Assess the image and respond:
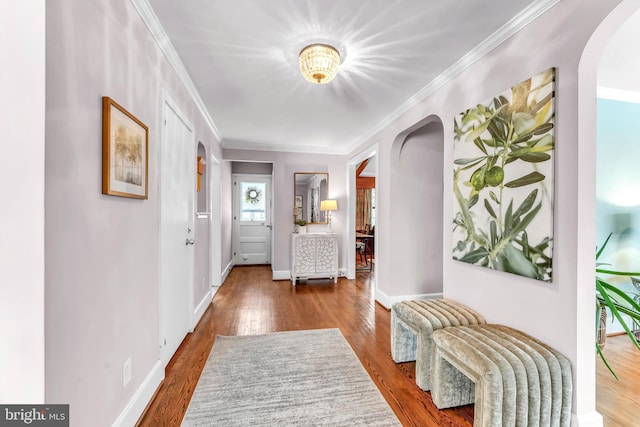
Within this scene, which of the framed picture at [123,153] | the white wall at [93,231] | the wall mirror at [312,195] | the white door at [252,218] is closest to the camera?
the white wall at [93,231]

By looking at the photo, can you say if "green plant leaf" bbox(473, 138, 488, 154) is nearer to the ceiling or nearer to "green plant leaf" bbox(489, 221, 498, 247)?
"green plant leaf" bbox(489, 221, 498, 247)

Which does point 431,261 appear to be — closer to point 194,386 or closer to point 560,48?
point 560,48

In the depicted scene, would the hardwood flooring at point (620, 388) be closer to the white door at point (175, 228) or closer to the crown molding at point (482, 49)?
the crown molding at point (482, 49)

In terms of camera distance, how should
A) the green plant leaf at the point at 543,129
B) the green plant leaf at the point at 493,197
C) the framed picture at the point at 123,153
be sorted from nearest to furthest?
the framed picture at the point at 123,153
the green plant leaf at the point at 543,129
the green plant leaf at the point at 493,197

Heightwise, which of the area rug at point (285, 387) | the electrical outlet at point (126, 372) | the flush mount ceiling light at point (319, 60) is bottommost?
the area rug at point (285, 387)

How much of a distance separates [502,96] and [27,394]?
2652mm

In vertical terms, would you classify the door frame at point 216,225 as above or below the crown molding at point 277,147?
below

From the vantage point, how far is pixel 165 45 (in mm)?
1937

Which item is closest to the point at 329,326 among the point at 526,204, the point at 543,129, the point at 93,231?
the point at 526,204

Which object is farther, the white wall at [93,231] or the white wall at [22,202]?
the white wall at [93,231]

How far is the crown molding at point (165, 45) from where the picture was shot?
1601mm

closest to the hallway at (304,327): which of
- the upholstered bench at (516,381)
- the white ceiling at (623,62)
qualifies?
the upholstered bench at (516,381)

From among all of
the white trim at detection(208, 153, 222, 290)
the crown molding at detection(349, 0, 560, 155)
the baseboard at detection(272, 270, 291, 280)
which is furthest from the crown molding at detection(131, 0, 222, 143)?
the baseboard at detection(272, 270, 291, 280)

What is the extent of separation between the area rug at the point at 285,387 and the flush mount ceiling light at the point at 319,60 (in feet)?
7.29
